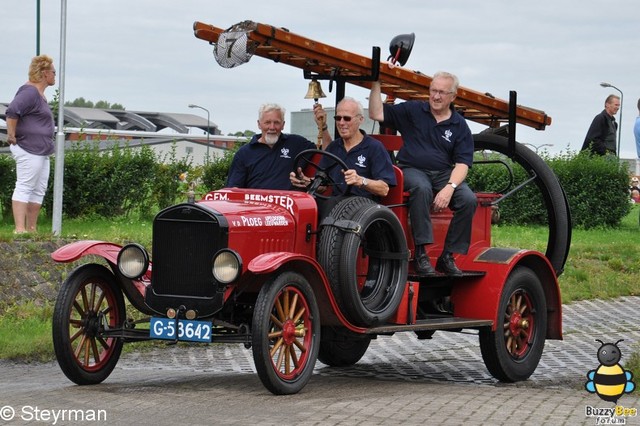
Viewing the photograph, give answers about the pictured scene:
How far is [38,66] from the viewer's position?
14.5 metres

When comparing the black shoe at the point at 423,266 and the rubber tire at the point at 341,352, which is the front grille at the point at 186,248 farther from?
the rubber tire at the point at 341,352

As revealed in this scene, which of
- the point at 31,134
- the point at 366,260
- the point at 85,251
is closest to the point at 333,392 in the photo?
the point at 366,260

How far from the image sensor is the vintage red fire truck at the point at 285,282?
28.1 ft

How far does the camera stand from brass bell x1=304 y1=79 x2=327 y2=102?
9.99 meters

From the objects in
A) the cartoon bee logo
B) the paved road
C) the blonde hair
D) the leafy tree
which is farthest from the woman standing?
the leafy tree

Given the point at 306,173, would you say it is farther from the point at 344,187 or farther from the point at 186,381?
the point at 186,381

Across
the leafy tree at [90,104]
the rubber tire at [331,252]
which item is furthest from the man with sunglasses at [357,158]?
the leafy tree at [90,104]

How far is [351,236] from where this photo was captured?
8.97 metres

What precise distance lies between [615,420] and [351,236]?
91.4 inches

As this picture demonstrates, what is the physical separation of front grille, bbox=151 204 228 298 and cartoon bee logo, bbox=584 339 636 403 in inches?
102

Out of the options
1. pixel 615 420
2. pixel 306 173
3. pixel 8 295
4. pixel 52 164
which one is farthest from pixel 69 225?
pixel 615 420

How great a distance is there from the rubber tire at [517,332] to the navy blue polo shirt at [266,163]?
1.99m

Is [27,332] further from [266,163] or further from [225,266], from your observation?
[225,266]

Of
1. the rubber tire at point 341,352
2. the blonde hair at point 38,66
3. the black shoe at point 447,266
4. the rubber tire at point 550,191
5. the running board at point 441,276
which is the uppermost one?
the blonde hair at point 38,66
